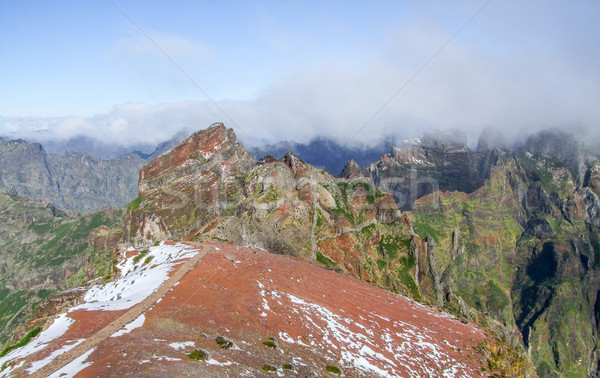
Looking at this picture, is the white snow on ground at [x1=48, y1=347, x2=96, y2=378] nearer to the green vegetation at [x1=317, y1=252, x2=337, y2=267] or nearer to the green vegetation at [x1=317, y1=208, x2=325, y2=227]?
the green vegetation at [x1=317, y1=252, x2=337, y2=267]

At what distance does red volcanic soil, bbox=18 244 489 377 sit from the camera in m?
24.2

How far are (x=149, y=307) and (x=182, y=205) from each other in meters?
89.6

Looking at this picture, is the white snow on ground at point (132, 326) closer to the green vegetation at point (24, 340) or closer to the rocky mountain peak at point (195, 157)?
the green vegetation at point (24, 340)

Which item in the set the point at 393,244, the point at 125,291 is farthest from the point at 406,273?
the point at 125,291

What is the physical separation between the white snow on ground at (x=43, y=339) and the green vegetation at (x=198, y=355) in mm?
10708

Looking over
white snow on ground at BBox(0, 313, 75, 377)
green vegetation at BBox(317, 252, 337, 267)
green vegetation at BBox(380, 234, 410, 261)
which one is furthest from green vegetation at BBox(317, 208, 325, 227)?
white snow on ground at BBox(0, 313, 75, 377)

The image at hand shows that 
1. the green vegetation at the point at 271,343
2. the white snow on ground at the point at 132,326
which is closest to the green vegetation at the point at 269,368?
the green vegetation at the point at 271,343

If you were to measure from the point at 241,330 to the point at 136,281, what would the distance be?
1612 cm

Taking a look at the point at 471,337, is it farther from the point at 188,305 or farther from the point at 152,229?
the point at 152,229

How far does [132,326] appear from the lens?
28.0 meters

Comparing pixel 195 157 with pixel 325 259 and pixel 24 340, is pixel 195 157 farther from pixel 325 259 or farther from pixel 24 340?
pixel 24 340

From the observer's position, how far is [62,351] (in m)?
24.9

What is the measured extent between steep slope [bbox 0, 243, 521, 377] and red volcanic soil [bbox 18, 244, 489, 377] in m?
0.09

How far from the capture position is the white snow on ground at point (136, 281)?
34125 millimetres
